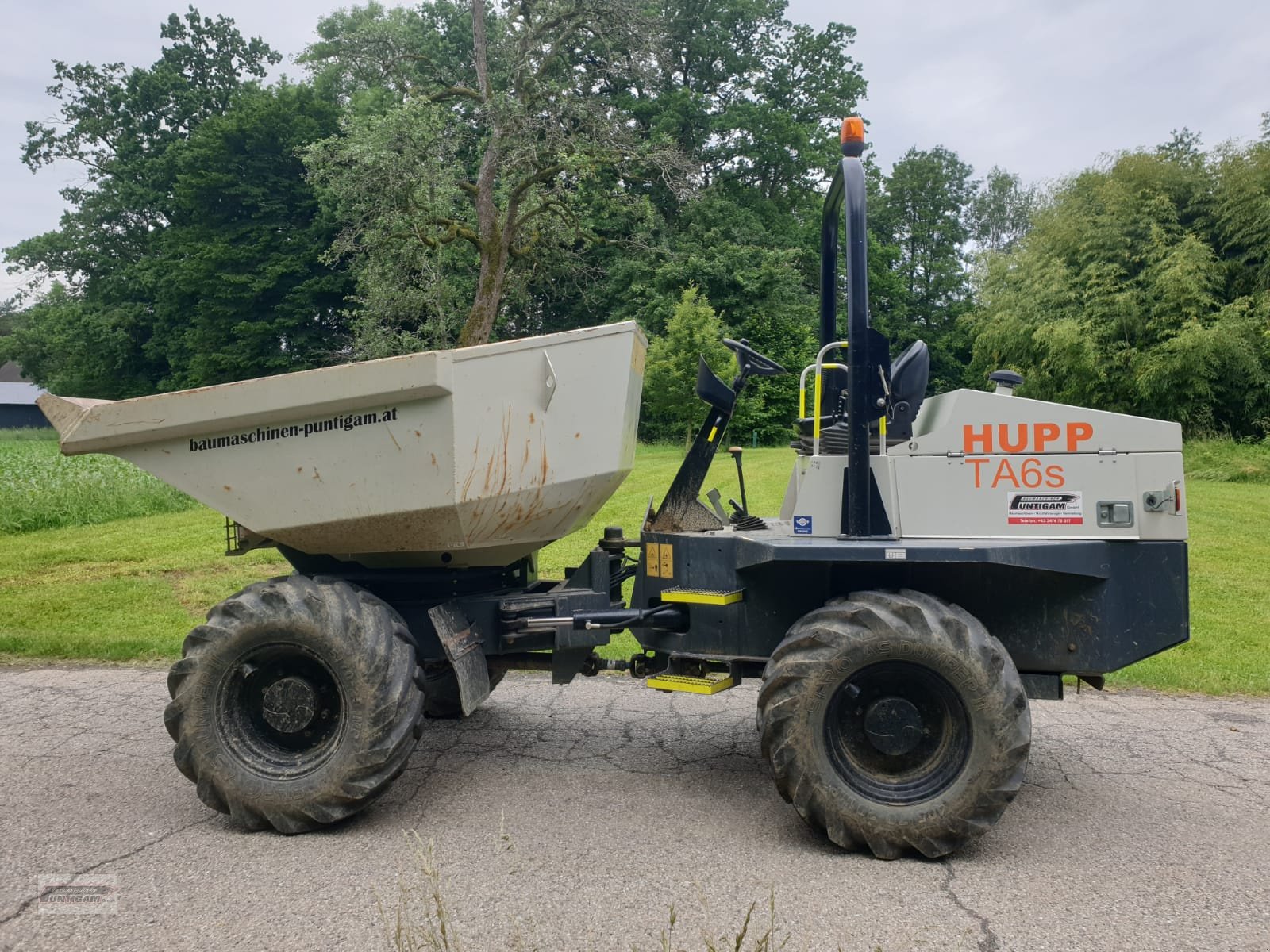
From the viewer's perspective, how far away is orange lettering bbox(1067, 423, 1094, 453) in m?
3.97

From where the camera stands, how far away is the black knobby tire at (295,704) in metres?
4.00

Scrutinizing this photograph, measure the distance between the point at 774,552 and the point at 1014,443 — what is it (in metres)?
1.07

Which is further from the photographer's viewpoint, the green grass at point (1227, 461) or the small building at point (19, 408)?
the small building at point (19, 408)

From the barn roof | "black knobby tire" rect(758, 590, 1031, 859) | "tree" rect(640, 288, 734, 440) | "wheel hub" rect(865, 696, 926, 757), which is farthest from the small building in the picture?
"wheel hub" rect(865, 696, 926, 757)

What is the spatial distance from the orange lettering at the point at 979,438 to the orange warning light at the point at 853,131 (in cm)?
128

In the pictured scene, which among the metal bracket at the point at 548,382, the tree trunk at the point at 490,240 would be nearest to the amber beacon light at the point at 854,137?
the metal bracket at the point at 548,382

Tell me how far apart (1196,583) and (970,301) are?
4301 centimetres

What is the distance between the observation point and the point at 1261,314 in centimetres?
2570

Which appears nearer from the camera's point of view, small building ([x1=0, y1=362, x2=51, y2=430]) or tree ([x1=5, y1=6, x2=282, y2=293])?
tree ([x1=5, y1=6, x2=282, y2=293])

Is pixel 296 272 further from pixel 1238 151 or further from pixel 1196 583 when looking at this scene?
pixel 1196 583

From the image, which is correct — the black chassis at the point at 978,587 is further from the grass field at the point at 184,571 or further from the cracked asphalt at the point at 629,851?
the grass field at the point at 184,571

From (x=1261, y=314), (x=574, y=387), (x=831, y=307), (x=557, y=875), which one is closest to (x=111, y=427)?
(x=574, y=387)

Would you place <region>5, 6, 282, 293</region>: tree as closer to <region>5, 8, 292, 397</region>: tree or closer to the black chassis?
<region>5, 8, 292, 397</region>: tree

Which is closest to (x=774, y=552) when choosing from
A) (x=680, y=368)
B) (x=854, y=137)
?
(x=854, y=137)
